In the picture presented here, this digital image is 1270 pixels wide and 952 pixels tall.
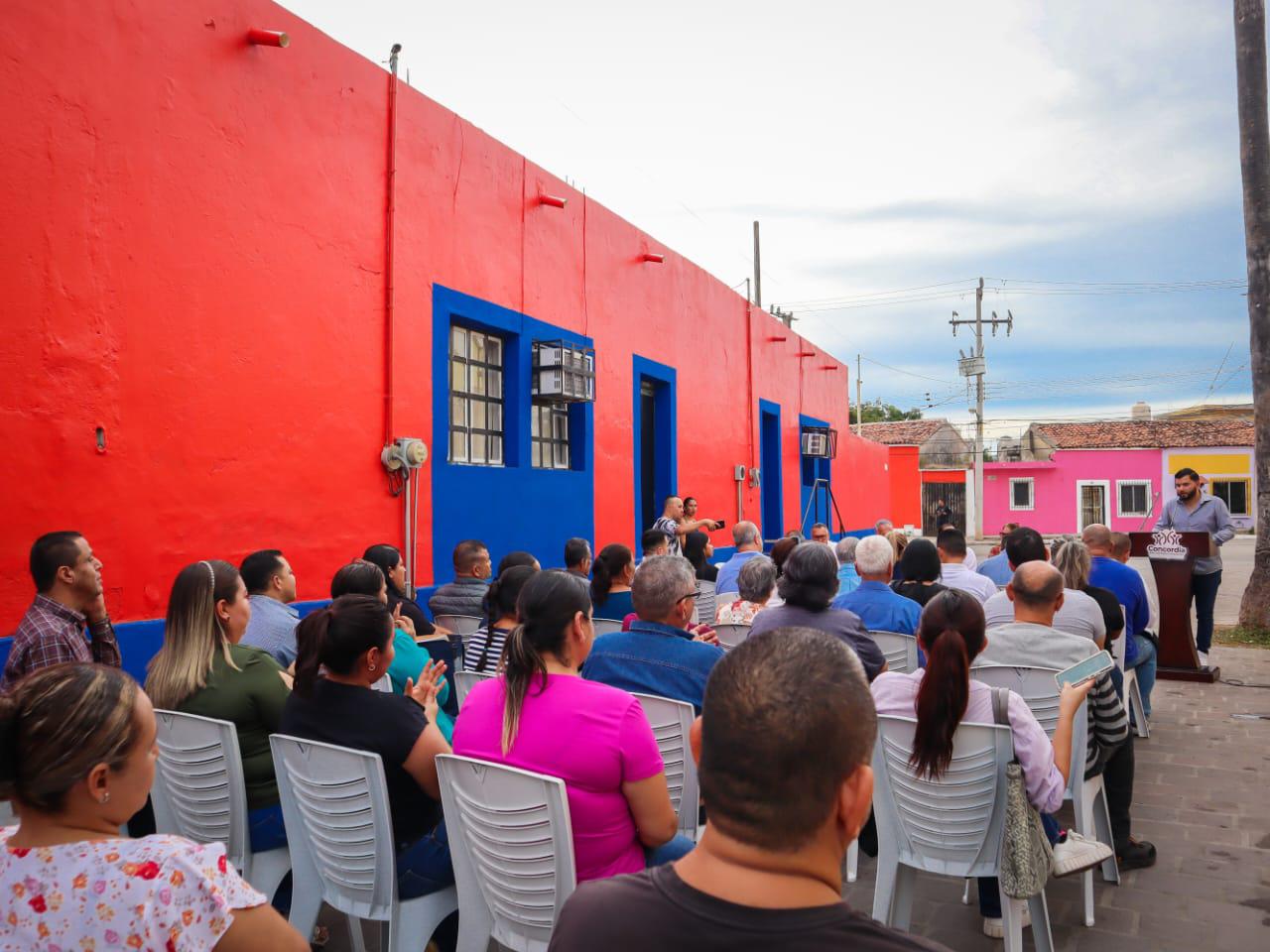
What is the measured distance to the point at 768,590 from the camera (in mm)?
5000

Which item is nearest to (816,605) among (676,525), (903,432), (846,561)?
(846,561)

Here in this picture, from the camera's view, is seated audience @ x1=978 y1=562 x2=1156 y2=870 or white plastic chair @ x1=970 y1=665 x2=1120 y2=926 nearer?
white plastic chair @ x1=970 y1=665 x2=1120 y2=926

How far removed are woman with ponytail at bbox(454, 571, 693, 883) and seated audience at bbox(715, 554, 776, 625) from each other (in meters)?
2.55

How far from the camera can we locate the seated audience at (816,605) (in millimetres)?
3704

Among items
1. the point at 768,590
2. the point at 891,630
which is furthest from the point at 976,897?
the point at 768,590

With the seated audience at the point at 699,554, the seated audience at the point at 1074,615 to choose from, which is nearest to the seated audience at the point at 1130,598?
the seated audience at the point at 1074,615

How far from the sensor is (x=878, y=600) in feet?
15.1

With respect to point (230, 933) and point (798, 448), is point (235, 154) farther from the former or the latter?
point (798, 448)

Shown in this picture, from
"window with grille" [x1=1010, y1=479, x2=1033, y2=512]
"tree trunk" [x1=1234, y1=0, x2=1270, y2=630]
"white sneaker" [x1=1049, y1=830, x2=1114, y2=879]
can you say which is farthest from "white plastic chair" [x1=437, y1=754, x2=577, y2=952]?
"window with grille" [x1=1010, y1=479, x2=1033, y2=512]

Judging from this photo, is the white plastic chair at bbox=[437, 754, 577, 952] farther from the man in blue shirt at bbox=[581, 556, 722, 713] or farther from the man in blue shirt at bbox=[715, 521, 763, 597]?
the man in blue shirt at bbox=[715, 521, 763, 597]

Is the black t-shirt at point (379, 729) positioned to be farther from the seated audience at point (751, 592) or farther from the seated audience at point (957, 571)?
the seated audience at point (957, 571)

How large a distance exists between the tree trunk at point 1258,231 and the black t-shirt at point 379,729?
9763 mm

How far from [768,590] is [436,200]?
4061mm

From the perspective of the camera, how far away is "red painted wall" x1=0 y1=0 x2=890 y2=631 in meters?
4.23
